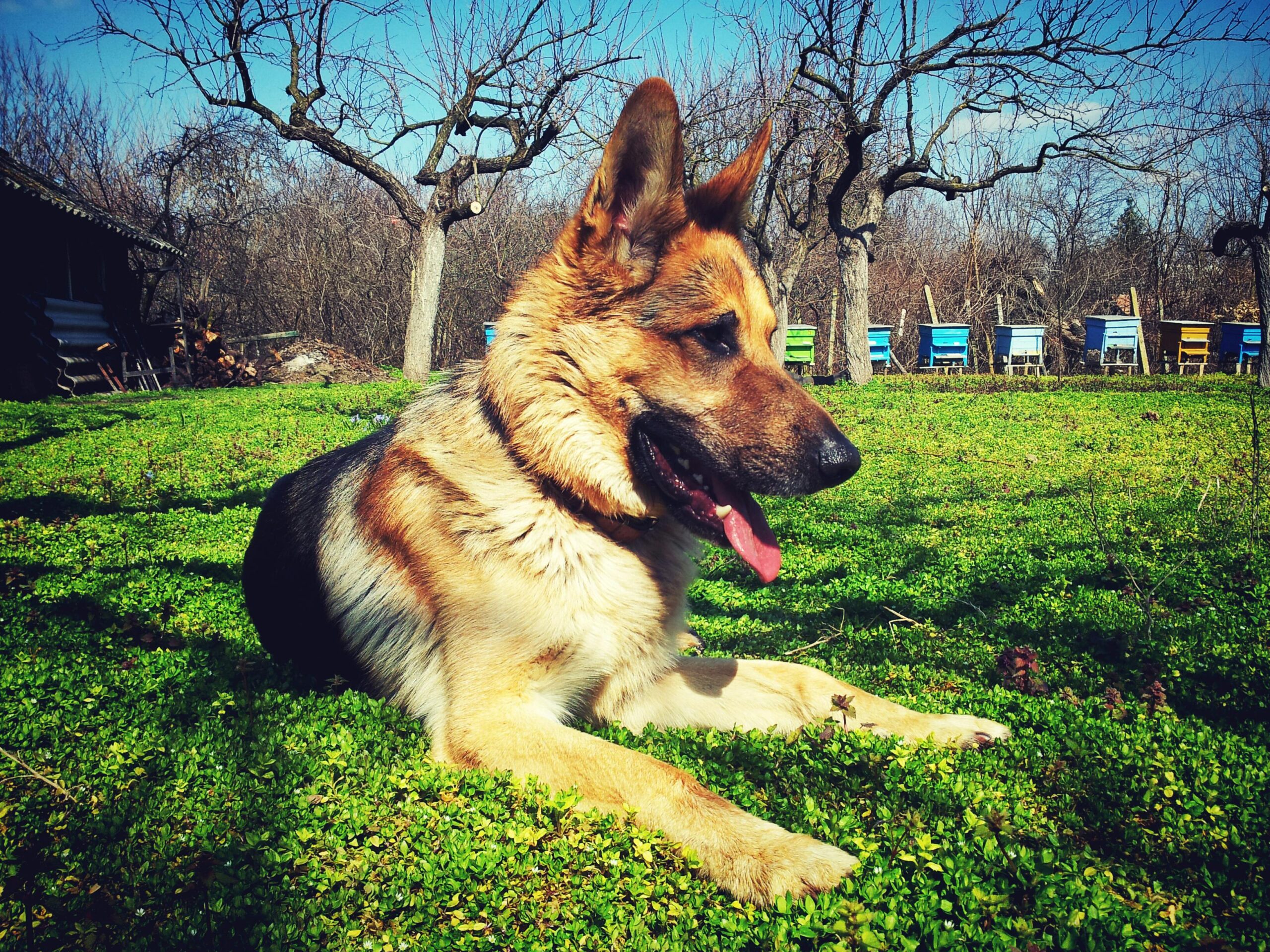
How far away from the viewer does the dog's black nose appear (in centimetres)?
271

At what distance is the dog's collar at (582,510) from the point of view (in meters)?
2.93

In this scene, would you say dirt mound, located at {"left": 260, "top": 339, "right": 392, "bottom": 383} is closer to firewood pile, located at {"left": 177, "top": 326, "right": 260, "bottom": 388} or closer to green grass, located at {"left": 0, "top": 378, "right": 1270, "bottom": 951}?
firewood pile, located at {"left": 177, "top": 326, "right": 260, "bottom": 388}

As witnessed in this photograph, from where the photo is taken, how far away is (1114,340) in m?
24.5

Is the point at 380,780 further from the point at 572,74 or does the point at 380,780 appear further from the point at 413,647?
the point at 572,74

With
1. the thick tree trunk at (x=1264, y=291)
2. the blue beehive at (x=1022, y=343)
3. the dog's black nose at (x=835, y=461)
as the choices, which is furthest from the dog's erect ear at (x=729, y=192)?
the blue beehive at (x=1022, y=343)

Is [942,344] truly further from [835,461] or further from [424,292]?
[835,461]

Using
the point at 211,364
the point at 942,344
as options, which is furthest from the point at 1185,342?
the point at 211,364

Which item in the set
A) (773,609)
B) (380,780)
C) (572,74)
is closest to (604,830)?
(380,780)

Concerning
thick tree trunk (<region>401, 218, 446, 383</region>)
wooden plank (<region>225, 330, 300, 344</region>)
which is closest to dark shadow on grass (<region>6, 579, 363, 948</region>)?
thick tree trunk (<region>401, 218, 446, 383</region>)

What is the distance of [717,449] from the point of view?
2826 millimetres

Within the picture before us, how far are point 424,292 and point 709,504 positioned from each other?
1917 cm

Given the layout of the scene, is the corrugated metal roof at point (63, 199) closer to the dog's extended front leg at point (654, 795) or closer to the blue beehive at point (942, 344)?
the dog's extended front leg at point (654, 795)

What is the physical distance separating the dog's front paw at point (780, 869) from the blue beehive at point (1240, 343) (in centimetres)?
2935

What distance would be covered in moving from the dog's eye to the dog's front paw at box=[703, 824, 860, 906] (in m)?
1.78
